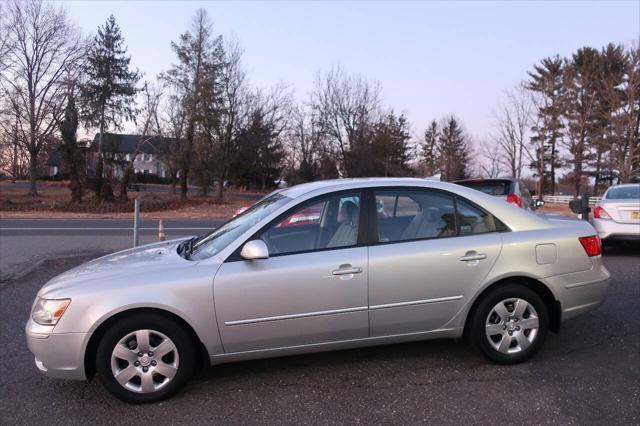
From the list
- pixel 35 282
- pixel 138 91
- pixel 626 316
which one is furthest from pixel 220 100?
pixel 626 316

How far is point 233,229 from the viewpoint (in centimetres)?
407

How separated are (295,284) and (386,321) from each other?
78 centimetres

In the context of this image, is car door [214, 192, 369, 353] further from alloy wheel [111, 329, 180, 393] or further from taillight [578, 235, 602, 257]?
taillight [578, 235, 602, 257]

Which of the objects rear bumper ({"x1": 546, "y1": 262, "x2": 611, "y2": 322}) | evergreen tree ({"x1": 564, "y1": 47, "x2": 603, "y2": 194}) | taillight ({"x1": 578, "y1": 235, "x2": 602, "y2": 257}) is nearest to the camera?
rear bumper ({"x1": 546, "y1": 262, "x2": 611, "y2": 322})

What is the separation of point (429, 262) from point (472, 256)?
14.5 inches

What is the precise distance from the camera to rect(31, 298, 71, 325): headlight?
3305mm

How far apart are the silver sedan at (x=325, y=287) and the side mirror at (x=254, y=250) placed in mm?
15

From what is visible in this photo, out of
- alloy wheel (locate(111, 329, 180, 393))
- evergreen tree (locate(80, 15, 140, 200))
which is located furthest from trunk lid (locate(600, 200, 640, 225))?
evergreen tree (locate(80, 15, 140, 200))

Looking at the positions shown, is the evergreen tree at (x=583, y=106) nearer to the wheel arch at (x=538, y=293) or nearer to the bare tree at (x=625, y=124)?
the bare tree at (x=625, y=124)

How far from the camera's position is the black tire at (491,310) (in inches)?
152

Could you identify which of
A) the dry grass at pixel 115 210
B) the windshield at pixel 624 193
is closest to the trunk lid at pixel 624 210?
the windshield at pixel 624 193

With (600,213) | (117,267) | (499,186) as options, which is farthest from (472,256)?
(600,213)

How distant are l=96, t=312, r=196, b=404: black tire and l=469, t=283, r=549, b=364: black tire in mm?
2198

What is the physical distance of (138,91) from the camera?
3431 centimetres
